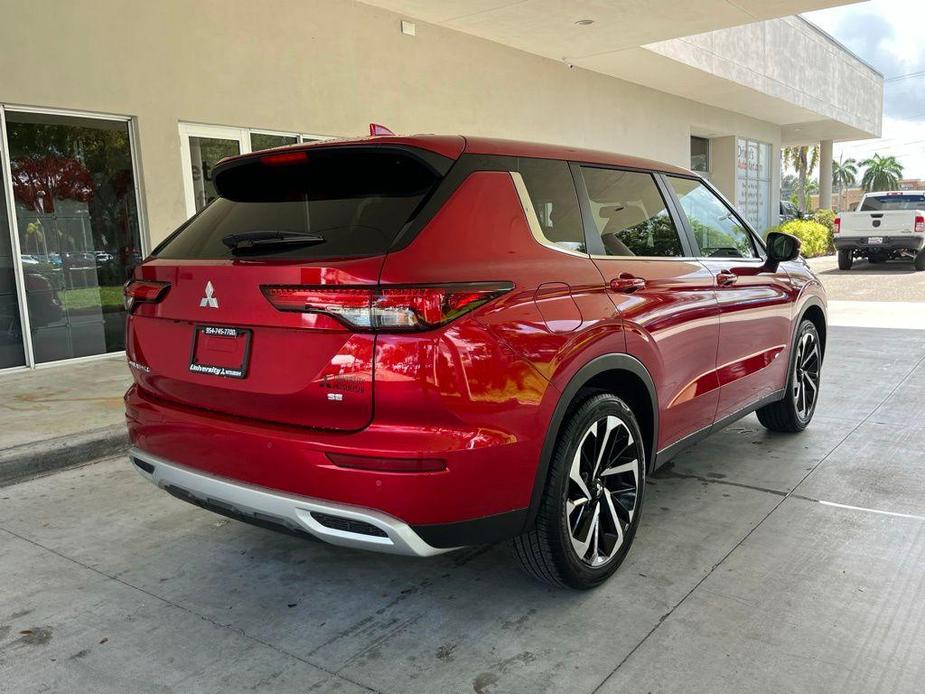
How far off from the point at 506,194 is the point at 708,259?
1620 millimetres

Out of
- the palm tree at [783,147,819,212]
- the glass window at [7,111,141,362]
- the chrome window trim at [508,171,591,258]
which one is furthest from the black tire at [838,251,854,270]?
the palm tree at [783,147,819,212]

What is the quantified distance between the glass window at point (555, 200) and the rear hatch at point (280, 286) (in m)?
0.44

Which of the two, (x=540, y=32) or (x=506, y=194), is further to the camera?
(x=540, y=32)

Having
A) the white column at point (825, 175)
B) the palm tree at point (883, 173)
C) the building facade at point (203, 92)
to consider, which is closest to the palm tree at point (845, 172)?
the palm tree at point (883, 173)

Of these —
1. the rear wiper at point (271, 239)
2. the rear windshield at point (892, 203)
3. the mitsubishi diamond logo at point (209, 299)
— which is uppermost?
the rear windshield at point (892, 203)

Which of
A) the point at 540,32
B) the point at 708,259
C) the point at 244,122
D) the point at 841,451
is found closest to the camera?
the point at 708,259

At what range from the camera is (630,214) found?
350 cm

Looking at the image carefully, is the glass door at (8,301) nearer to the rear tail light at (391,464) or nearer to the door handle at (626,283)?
the rear tail light at (391,464)

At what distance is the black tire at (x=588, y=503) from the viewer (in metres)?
2.79

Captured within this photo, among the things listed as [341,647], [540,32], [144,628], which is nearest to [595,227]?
[341,647]

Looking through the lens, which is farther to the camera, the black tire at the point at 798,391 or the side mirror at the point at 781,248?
the black tire at the point at 798,391

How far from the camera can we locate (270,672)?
256 cm

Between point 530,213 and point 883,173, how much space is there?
337 feet

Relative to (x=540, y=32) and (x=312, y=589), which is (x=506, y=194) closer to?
(x=312, y=589)
